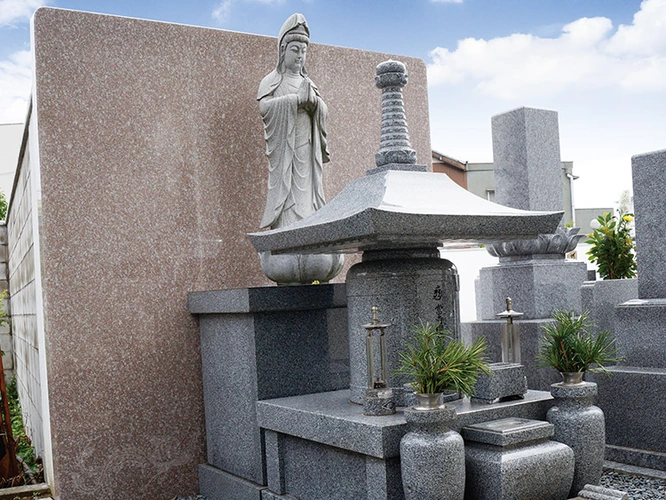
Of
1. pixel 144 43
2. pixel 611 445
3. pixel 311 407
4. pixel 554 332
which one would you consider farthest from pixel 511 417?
pixel 144 43

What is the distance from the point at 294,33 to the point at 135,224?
81.7 inches

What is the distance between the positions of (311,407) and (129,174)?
2.67 metres

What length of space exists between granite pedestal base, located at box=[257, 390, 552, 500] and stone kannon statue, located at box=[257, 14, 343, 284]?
131 centimetres

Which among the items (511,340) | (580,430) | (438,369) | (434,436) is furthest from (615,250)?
(434,436)

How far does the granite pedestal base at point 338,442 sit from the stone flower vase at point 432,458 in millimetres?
192

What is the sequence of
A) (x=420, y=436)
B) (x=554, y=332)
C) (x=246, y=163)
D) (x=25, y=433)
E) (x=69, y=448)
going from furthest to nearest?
(x=25, y=433), (x=246, y=163), (x=69, y=448), (x=554, y=332), (x=420, y=436)

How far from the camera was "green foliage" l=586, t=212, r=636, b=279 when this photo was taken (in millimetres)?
8891

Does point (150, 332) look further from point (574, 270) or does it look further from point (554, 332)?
point (574, 270)

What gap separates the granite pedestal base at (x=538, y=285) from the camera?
24.6 ft

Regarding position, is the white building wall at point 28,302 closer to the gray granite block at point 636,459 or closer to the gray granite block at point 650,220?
the gray granite block at point 636,459

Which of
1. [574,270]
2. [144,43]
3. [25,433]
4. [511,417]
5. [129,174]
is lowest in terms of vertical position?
[25,433]

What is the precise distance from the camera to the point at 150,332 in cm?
617

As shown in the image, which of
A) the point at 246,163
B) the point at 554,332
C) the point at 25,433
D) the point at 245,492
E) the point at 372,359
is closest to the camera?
the point at 372,359

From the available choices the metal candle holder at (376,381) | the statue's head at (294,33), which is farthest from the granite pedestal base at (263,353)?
the statue's head at (294,33)
